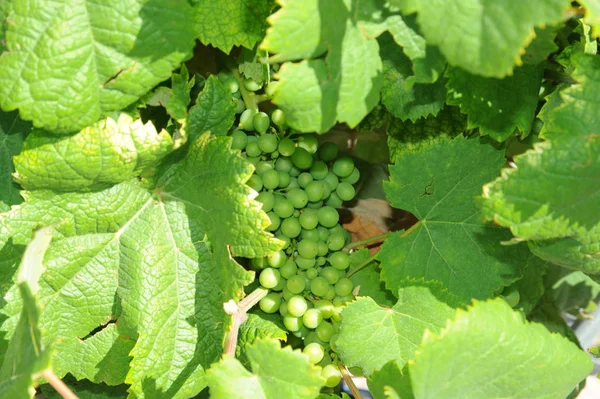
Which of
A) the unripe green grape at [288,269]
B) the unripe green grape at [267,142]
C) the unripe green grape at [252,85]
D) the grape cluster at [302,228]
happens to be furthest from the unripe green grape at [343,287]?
the unripe green grape at [252,85]

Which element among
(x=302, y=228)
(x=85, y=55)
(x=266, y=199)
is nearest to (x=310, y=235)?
(x=302, y=228)

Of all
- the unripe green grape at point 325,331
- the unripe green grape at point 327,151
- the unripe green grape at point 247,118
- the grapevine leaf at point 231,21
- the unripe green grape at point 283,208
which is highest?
the grapevine leaf at point 231,21

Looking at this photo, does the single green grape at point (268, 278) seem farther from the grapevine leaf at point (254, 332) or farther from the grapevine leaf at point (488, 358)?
the grapevine leaf at point (488, 358)

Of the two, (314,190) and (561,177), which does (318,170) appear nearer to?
(314,190)

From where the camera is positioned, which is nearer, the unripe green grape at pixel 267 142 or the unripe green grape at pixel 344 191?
the unripe green grape at pixel 267 142

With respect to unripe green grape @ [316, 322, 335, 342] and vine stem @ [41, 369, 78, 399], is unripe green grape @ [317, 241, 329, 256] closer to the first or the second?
unripe green grape @ [316, 322, 335, 342]

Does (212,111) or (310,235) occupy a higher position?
(212,111)

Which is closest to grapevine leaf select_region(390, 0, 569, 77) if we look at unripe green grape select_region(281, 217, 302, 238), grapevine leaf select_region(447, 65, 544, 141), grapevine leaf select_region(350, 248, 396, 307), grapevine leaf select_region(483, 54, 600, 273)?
grapevine leaf select_region(483, 54, 600, 273)
